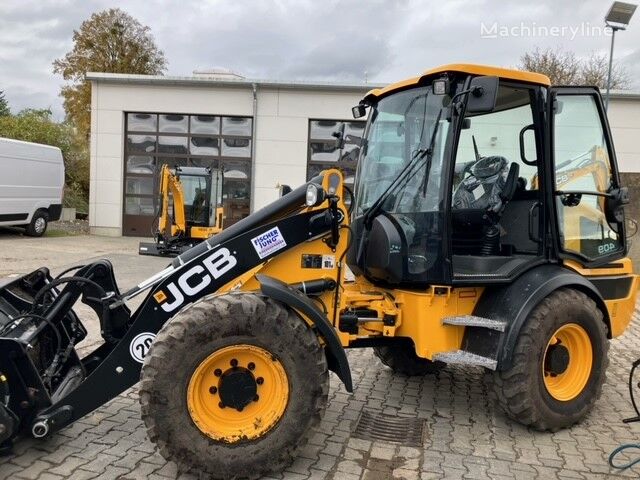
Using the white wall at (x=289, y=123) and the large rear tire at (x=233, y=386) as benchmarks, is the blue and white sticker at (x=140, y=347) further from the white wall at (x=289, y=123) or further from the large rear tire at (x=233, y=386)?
the white wall at (x=289, y=123)

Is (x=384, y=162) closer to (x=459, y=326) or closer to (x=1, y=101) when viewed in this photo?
(x=459, y=326)

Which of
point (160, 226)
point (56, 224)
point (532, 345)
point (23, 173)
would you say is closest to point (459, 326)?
point (532, 345)

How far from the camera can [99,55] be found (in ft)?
104

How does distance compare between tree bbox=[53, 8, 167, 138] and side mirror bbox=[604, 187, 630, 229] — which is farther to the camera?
tree bbox=[53, 8, 167, 138]

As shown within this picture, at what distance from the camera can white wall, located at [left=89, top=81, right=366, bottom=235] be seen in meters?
18.4

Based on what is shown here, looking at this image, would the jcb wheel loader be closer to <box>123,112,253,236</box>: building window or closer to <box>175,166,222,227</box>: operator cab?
<box>175,166,222,227</box>: operator cab

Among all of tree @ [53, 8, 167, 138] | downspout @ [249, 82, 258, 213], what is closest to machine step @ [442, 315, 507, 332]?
downspout @ [249, 82, 258, 213]

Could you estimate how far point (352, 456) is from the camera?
3596 millimetres

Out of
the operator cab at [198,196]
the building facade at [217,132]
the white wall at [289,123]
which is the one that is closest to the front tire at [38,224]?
the building facade at [217,132]

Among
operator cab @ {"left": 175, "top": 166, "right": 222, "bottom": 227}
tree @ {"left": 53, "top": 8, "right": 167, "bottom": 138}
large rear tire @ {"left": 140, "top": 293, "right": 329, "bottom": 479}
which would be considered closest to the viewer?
large rear tire @ {"left": 140, "top": 293, "right": 329, "bottom": 479}

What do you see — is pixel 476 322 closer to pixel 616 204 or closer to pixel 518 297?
pixel 518 297

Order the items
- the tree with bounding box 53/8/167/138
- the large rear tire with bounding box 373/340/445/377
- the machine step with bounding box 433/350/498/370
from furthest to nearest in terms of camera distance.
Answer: the tree with bounding box 53/8/167/138, the large rear tire with bounding box 373/340/445/377, the machine step with bounding box 433/350/498/370

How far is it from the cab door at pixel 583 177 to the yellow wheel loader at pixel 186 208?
36.3 ft

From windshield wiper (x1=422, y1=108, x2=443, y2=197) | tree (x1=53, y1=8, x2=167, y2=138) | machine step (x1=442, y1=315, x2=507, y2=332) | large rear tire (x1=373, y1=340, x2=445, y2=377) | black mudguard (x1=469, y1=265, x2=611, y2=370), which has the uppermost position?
tree (x1=53, y1=8, x2=167, y2=138)
